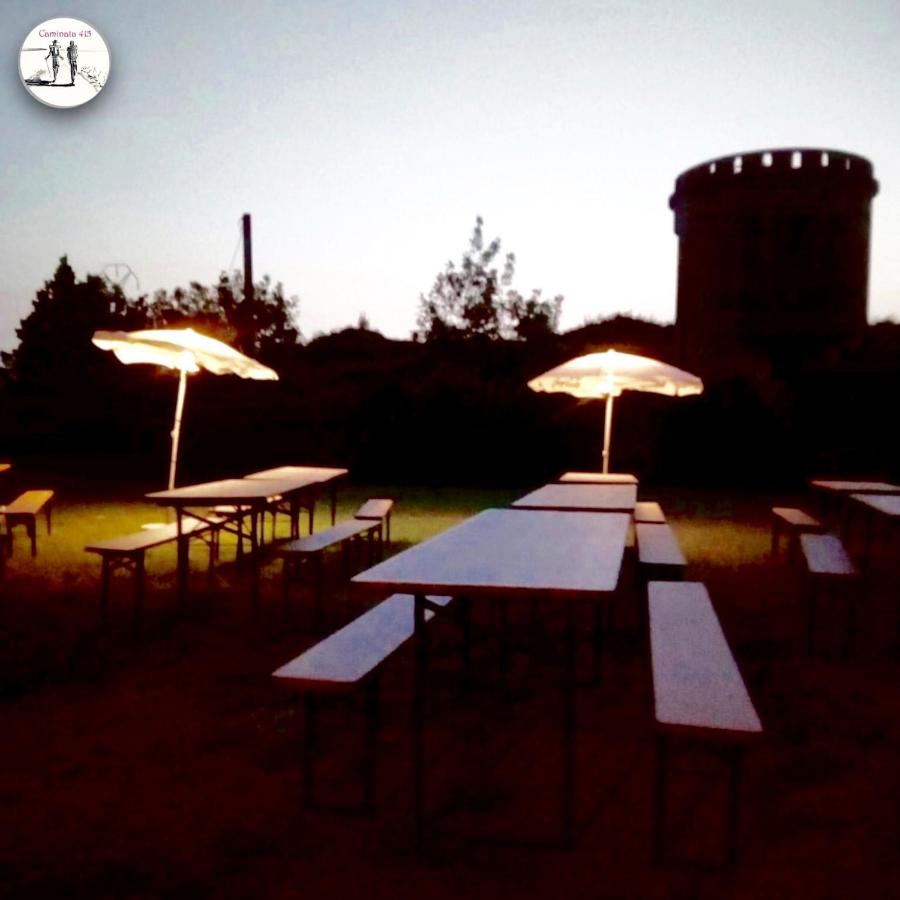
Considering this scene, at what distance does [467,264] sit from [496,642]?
26.3m

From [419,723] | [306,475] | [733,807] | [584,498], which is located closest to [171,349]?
[306,475]

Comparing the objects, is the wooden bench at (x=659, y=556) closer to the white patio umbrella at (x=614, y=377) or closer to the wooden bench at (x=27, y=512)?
the white patio umbrella at (x=614, y=377)

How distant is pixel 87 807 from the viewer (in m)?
2.78

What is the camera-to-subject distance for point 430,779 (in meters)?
3.02

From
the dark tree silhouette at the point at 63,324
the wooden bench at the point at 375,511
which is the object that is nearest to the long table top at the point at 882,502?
the wooden bench at the point at 375,511

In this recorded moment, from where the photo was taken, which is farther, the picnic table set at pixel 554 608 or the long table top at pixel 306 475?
the long table top at pixel 306 475

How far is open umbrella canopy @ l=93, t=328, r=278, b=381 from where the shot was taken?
6.93 metres

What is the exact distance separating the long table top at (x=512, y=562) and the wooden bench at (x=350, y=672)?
0.28 m

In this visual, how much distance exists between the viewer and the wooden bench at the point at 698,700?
2.38m

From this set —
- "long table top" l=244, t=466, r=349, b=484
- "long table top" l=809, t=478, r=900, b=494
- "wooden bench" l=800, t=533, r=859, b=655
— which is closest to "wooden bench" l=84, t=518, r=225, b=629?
"long table top" l=244, t=466, r=349, b=484

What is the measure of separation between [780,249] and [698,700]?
68.8 feet

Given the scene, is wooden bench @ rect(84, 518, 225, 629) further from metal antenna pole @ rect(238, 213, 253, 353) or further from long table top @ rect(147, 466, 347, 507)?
metal antenna pole @ rect(238, 213, 253, 353)

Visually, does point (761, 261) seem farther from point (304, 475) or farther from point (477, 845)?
point (477, 845)

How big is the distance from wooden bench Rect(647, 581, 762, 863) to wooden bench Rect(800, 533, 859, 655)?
1.42 m
